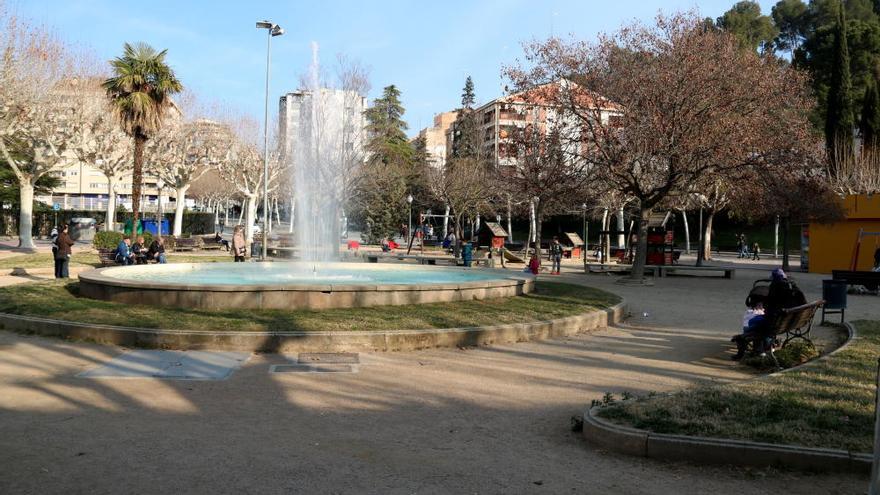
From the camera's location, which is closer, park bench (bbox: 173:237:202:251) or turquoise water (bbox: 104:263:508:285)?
turquoise water (bbox: 104:263:508:285)

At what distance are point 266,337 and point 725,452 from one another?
672cm

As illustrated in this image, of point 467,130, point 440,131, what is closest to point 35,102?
point 467,130

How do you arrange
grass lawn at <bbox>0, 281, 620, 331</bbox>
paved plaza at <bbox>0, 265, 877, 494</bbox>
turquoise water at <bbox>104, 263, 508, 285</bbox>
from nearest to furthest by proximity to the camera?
1. paved plaza at <bbox>0, 265, 877, 494</bbox>
2. grass lawn at <bbox>0, 281, 620, 331</bbox>
3. turquoise water at <bbox>104, 263, 508, 285</bbox>

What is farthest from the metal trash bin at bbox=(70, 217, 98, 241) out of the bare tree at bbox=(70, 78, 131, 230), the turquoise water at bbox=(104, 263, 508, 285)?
the turquoise water at bbox=(104, 263, 508, 285)

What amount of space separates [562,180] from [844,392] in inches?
707

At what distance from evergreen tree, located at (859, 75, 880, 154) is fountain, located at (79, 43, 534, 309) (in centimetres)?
3990

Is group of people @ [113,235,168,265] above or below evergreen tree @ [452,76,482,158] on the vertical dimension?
below

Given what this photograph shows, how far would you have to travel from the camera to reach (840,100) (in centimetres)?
5331

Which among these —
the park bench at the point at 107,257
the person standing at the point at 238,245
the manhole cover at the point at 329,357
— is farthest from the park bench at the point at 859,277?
the park bench at the point at 107,257

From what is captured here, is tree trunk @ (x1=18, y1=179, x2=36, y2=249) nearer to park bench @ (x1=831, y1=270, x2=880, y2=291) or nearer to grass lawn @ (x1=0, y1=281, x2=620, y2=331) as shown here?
grass lawn @ (x1=0, y1=281, x2=620, y2=331)

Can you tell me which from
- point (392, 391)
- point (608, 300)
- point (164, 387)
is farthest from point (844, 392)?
point (608, 300)

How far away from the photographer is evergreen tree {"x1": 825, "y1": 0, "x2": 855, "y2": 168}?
52688 mm

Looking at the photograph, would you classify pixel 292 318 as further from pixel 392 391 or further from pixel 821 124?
pixel 821 124

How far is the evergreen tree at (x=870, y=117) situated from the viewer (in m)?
53.1
